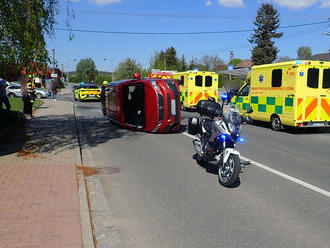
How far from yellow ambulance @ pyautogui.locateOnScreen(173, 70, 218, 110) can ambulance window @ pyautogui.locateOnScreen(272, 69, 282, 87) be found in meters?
7.50

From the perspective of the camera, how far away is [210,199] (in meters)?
5.25

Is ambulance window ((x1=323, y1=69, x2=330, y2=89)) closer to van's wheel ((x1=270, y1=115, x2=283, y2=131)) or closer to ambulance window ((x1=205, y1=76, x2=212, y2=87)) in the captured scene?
van's wheel ((x1=270, y1=115, x2=283, y2=131))

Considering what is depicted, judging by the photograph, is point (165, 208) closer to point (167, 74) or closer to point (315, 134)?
point (315, 134)

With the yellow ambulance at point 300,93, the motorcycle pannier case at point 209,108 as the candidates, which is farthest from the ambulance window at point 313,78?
the motorcycle pannier case at point 209,108

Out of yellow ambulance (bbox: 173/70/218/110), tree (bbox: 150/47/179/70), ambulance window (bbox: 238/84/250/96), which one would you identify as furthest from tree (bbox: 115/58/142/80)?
ambulance window (bbox: 238/84/250/96)

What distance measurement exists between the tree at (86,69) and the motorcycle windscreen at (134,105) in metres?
116

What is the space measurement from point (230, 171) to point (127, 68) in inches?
3453

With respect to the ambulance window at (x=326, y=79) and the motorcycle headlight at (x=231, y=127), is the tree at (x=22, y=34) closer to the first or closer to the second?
the motorcycle headlight at (x=231, y=127)

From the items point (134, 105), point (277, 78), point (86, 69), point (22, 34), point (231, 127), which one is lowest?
point (134, 105)

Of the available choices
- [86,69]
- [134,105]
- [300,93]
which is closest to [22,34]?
[134,105]

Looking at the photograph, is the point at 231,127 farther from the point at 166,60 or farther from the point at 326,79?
the point at 166,60

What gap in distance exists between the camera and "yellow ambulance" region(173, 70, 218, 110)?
20.3 m

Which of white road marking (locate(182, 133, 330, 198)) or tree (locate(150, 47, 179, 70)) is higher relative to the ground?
tree (locate(150, 47, 179, 70))

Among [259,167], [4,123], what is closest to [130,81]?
[4,123]
